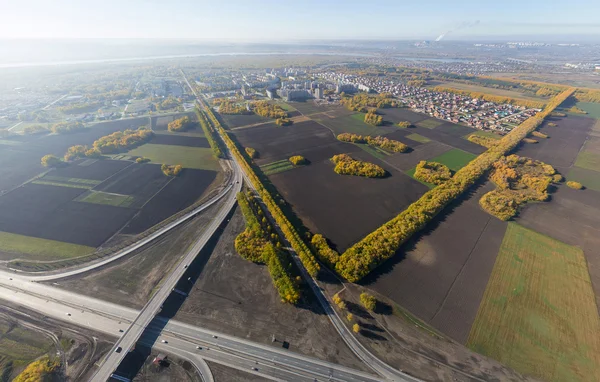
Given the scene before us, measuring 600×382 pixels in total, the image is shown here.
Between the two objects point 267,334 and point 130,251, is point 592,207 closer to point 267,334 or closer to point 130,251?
point 267,334

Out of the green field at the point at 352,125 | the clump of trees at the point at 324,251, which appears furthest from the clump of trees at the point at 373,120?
the clump of trees at the point at 324,251

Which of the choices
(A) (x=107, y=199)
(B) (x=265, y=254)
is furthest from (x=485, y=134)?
(A) (x=107, y=199)

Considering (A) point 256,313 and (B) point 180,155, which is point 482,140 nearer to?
(A) point 256,313

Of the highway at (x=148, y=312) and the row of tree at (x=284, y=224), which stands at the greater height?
the row of tree at (x=284, y=224)

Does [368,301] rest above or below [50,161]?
below

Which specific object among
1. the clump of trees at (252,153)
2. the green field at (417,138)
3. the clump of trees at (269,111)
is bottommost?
the clump of trees at (252,153)

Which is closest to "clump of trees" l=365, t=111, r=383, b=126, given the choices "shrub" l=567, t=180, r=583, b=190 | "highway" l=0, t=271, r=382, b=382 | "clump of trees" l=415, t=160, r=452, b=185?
"clump of trees" l=415, t=160, r=452, b=185

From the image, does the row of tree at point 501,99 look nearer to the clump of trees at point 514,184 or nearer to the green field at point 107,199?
the clump of trees at point 514,184
